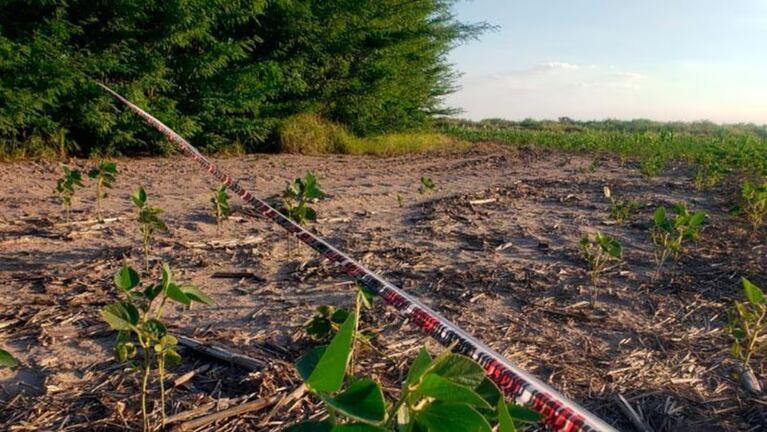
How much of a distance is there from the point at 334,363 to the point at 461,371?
17 cm

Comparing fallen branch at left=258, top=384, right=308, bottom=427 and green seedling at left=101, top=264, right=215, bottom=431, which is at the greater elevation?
green seedling at left=101, top=264, right=215, bottom=431

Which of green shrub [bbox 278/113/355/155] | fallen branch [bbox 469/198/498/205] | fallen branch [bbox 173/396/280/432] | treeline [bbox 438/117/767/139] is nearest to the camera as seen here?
fallen branch [bbox 173/396/280/432]

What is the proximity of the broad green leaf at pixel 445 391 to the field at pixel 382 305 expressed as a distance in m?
1.07

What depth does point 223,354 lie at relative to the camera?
1.87 meters

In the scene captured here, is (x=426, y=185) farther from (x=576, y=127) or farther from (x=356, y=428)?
(x=576, y=127)

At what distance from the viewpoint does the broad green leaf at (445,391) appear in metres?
0.54

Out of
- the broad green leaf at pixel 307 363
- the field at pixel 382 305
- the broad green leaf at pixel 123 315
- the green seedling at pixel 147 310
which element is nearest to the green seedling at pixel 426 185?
the field at pixel 382 305

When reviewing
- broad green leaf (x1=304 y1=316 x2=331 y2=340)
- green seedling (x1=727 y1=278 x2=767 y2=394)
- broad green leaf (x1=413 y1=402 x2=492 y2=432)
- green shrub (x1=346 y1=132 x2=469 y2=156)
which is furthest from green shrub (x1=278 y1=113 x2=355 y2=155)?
broad green leaf (x1=413 y1=402 x2=492 y2=432)

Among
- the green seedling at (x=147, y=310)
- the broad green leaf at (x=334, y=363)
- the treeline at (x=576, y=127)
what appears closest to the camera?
the broad green leaf at (x=334, y=363)

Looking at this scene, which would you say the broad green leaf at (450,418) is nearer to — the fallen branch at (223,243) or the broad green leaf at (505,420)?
the broad green leaf at (505,420)

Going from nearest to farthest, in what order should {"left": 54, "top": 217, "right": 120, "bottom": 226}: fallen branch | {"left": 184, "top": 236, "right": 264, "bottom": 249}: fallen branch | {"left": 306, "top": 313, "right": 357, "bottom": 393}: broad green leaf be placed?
{"left": 306, "top": 313, "right": 357, "bottom": 393}: broad green leaf < {"left": 184, "top": 236, "right": 264, "bottom": 249}: fallen branch < {"left": 54, "top": 217, "right": 120, "bottom": 226}: fallen branch

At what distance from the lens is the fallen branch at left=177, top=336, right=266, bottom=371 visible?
1796 mm

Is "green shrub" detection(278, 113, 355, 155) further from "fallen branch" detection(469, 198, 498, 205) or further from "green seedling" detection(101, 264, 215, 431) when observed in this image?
"green seedling" detection(101, 264, 215, 431)

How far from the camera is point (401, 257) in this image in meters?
3.41
